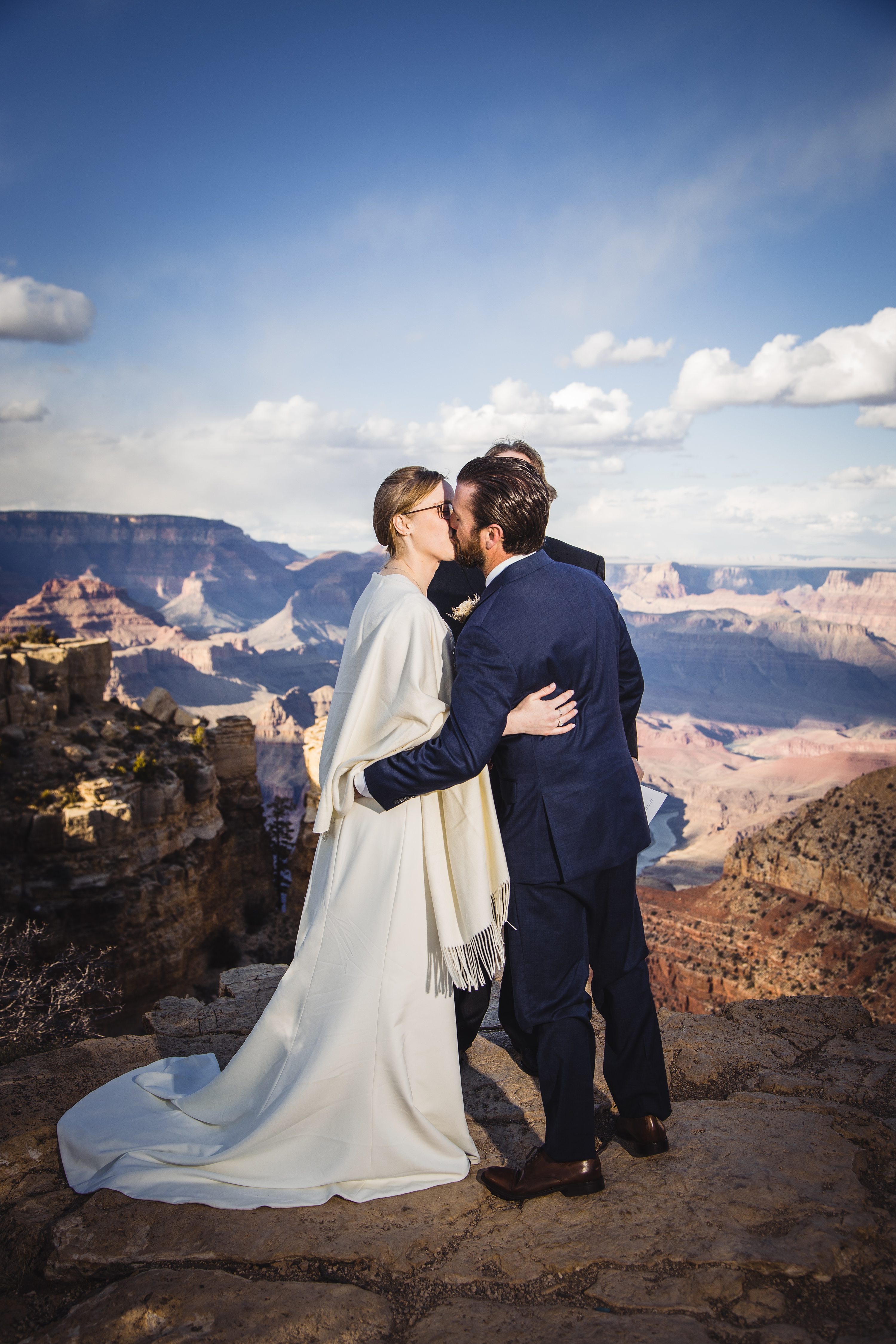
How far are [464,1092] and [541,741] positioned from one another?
1.78m

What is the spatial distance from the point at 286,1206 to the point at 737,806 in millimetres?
95323

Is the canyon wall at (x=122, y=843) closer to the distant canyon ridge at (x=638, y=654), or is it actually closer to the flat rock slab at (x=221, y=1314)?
the flat rock slab at (x=221, y=1314)

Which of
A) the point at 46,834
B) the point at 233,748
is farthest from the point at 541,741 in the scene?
the point at 233,748

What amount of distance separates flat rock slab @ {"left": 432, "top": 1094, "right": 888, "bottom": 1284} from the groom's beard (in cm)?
194

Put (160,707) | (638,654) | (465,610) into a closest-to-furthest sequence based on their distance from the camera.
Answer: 1. (465,610)
2. (160,707)
3. (638,654)

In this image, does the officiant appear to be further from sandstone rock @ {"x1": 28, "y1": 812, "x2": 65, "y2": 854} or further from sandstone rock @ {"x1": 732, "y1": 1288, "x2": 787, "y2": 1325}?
sandstone rock @ {"x1": 28, "y1": 812, "x2": 65, "y2": 854}

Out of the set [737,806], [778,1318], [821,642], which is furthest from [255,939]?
[821,642]

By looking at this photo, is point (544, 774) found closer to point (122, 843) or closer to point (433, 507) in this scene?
point (433, 507)

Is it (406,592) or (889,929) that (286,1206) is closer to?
(406,592)

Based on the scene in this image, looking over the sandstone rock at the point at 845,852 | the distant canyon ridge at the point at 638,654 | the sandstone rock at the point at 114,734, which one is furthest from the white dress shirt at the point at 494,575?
the distant canyon ridge at the point at 638,654

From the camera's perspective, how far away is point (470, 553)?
2322 mm

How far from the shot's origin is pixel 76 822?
14242 mm

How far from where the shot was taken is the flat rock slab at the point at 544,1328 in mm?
1651

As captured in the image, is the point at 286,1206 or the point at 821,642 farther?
the point at 821,642
